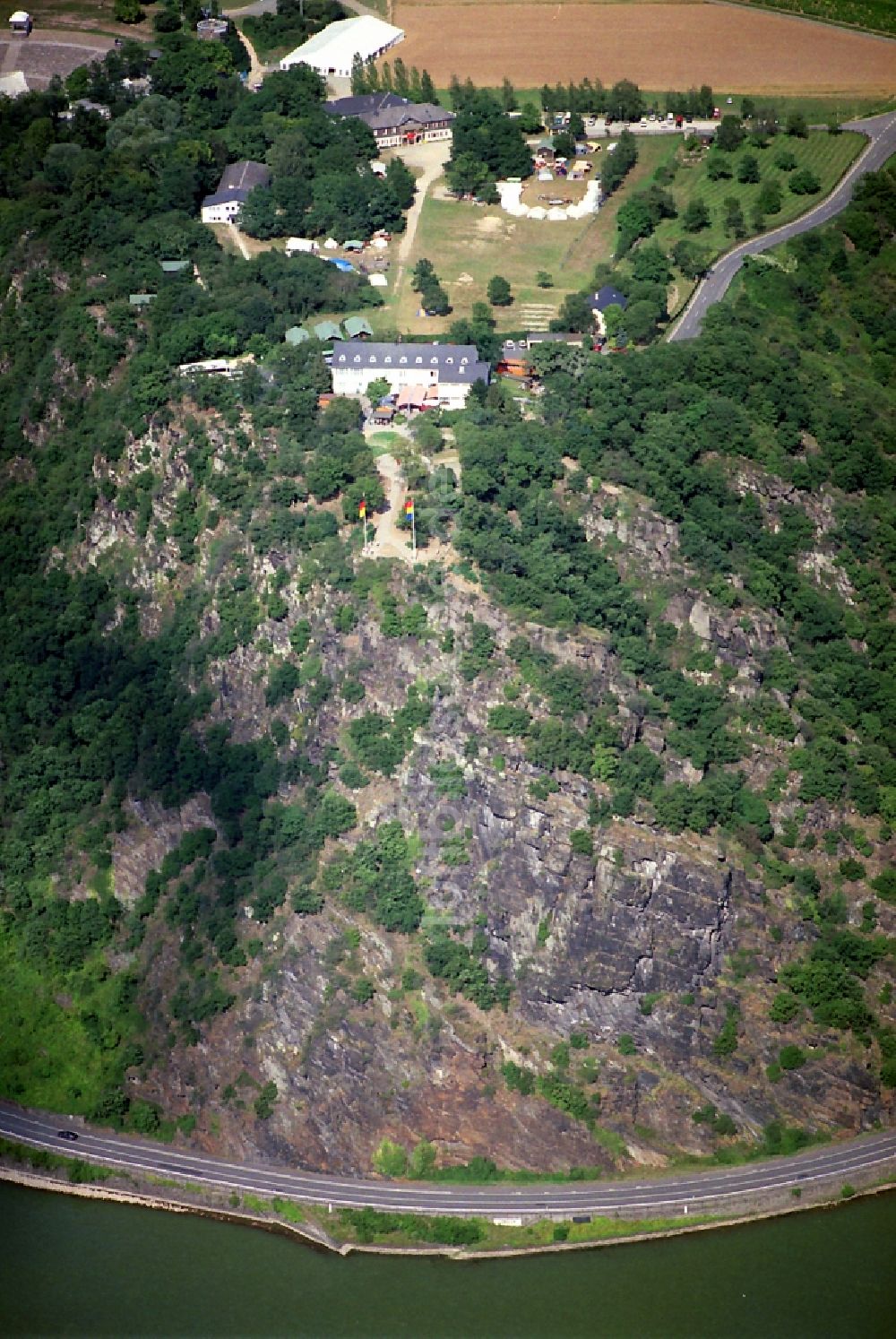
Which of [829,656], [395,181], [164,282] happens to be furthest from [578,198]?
[829,656]

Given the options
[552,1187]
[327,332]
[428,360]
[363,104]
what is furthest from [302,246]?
[552,1187]

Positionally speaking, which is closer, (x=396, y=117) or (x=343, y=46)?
Answer: (x=396, y=117)

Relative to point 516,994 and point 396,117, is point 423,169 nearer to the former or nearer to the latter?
point 396,117

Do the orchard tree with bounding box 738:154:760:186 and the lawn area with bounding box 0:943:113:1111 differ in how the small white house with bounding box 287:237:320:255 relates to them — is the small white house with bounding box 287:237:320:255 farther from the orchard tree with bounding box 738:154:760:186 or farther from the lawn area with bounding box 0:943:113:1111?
the lawn area with bounding box 0:943:113:1111

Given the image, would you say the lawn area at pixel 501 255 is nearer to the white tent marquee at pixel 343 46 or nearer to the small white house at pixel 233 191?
the small white house at pixel 233 191

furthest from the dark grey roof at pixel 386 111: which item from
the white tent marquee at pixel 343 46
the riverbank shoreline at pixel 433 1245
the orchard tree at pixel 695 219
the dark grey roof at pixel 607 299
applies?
the riverbank shoreline at pixel 433 1245
